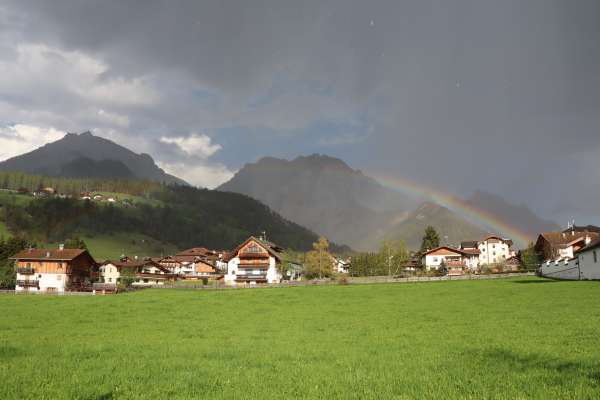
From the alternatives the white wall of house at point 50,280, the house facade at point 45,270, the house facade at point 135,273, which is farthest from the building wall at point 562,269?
the house facade at point 135,273

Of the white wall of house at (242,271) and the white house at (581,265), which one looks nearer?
the white house at (581,265)

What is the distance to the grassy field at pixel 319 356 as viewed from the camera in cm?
1133

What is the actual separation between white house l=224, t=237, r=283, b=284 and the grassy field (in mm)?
85769

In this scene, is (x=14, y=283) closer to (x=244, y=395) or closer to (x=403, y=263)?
(x=403, y=263)

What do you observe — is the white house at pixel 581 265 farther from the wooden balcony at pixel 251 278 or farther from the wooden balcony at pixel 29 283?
the wooden balcony at pixel 29 283

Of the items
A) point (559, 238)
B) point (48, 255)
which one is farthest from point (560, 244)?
point (48, 255)

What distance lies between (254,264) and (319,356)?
340 feet

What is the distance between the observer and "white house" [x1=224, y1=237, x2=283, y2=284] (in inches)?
4665

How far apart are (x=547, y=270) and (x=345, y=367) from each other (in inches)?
3060

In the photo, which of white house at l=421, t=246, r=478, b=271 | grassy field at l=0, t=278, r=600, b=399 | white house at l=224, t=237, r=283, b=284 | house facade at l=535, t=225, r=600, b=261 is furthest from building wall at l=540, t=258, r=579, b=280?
white house at l=224, t=237, r=283, b=284

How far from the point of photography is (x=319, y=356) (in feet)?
56.2

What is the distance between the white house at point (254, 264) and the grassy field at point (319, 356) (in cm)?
8577

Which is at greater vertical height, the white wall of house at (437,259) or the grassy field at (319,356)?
the white wall of house at (437,259)

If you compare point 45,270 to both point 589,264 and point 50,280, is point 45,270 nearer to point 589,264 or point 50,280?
point 50,280
